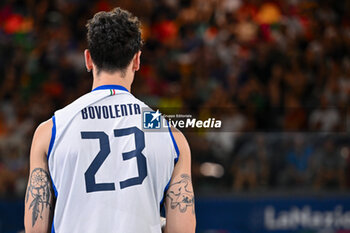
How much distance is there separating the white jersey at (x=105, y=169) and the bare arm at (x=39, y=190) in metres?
0.04

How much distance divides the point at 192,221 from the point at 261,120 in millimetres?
5142

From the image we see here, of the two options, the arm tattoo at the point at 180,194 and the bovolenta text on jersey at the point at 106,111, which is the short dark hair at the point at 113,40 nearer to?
the bovolenta text on jersey at the point at 106,111

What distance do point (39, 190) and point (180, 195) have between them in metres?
0.55

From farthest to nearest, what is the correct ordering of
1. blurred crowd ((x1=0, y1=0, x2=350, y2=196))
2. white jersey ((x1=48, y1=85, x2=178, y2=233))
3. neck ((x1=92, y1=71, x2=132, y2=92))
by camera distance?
blurred crowd ((x1=0, y1=0, x2=350, y2=196)) → neck ((x1=92, y1=71, x2=132, y2=92)) → white jersey ((x1=48, y1=85, x2=178, y2=233))

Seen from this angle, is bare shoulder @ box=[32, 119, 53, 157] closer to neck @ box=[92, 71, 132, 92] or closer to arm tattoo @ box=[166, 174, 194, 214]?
neck @ box=[92, 71, 132, 92]

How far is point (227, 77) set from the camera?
8.25 m

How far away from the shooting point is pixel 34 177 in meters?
2.09

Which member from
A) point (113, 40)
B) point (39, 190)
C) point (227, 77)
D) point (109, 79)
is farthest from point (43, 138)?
point (227, 77)

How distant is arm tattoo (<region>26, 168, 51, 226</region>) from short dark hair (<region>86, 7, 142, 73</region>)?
0.47 meters

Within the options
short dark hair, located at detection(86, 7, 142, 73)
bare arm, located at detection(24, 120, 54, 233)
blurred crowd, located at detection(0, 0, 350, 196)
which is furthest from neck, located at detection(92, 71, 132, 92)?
blurred crowd, located at detection(0, 0, 350, 196)

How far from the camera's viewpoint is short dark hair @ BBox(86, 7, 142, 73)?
2078 mm

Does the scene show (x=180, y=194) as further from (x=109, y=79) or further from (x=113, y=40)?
(x=113, y=40)

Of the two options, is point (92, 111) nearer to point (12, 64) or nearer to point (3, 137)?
point (3, 137)

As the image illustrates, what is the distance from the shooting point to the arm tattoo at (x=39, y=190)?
2086mm
